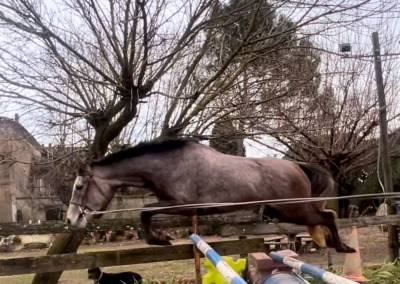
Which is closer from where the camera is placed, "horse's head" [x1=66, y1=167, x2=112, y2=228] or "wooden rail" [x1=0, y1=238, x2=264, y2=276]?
"horse's head" [x1=66, y1=167, x2=112, y2=228]

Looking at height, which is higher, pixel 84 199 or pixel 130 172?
pixel 130 172

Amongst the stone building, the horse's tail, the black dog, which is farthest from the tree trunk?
the stone building

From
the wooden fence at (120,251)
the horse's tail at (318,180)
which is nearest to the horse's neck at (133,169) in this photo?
the wooden fence at (120,251)

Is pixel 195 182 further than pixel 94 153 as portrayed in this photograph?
No

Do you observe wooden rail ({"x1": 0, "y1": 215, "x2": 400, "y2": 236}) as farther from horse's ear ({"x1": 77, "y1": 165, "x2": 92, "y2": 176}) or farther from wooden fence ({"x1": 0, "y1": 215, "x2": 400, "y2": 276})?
horse's ear ({"x1": 77, "y1": 165, "x2": 92, "y2": 176})

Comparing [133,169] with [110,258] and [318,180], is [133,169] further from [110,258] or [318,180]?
[318,180]

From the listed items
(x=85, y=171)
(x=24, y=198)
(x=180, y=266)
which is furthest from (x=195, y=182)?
(x=24, y=198)

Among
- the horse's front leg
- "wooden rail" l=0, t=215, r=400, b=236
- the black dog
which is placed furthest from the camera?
the black dog

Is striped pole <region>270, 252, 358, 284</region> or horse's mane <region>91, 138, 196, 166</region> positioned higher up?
horse's mane <region>91, 138, 196, 166</region>

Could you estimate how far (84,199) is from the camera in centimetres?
353

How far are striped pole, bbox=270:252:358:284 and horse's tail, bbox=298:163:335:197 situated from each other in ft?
4.99

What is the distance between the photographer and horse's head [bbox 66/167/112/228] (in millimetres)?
3503

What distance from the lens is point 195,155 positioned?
369cm

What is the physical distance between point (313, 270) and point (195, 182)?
5.40 ft
